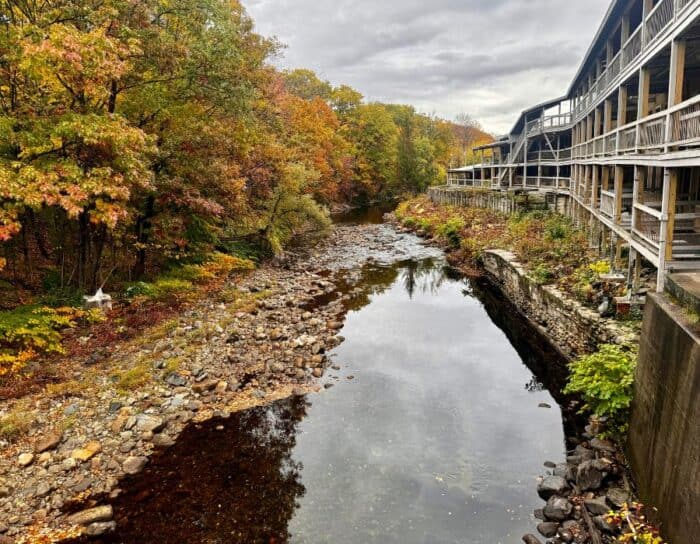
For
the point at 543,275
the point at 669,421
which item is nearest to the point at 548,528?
the point at 669,421

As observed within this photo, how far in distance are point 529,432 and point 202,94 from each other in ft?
46.2

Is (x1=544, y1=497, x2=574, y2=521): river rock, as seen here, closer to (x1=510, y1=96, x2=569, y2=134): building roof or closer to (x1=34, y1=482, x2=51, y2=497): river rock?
(x1=34, y1=482, x2=51, y2=497): river rock

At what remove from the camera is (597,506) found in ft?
23.6

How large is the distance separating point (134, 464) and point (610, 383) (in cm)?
887

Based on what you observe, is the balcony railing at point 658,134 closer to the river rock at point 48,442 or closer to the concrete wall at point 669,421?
the concrete wall at point 669,421

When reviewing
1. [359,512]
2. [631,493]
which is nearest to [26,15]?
[359,512]

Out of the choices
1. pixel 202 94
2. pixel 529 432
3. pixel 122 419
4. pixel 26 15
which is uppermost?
pixel 26 15

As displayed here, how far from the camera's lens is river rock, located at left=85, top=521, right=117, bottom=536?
7180mm

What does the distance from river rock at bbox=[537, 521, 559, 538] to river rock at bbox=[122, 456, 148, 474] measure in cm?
697

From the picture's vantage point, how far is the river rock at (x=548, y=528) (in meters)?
7.17

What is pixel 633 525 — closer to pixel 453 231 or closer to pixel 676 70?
pixel 676 70

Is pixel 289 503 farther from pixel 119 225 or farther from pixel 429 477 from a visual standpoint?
pixel 119 225

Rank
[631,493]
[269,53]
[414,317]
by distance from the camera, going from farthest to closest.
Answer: [269,53], [414,317], [631,493]

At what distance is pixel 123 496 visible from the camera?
800cm
